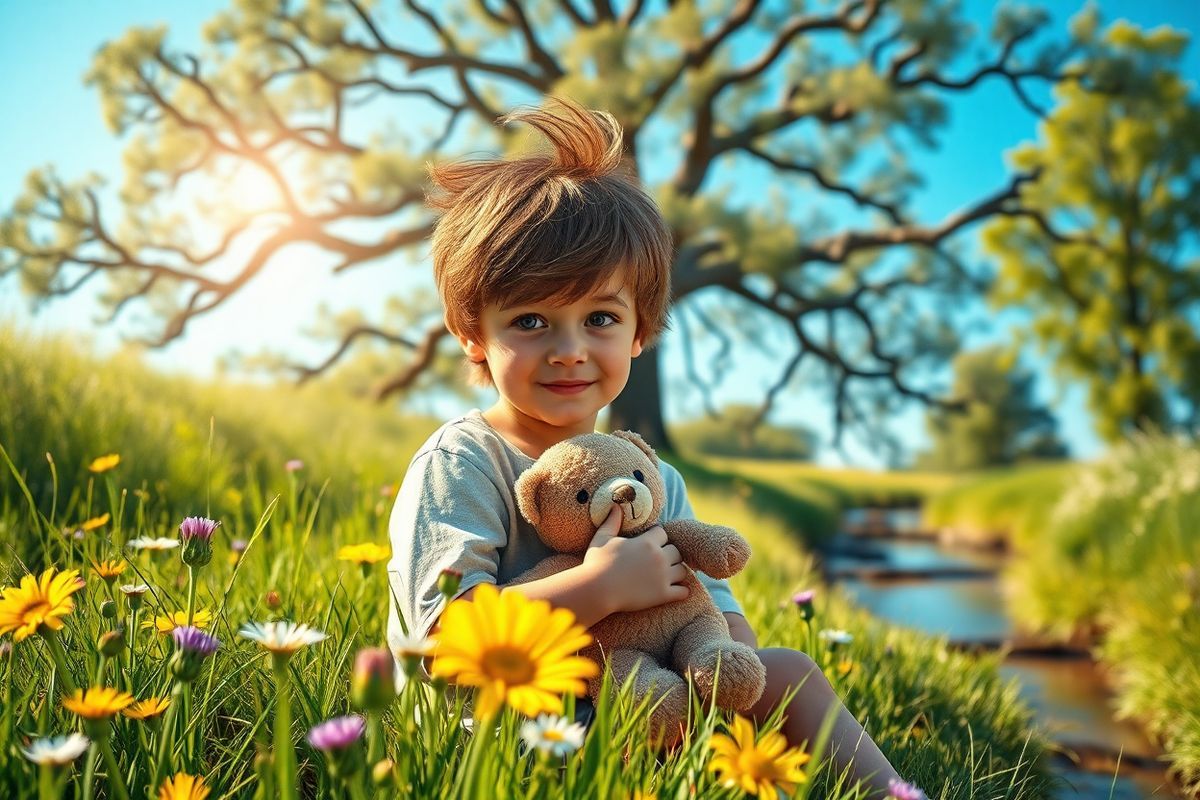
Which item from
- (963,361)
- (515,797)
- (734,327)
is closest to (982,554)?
(734,327)

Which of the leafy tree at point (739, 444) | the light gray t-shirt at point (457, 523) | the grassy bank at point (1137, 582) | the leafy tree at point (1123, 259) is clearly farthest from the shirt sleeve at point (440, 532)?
the leafy tree at point (739, 444)

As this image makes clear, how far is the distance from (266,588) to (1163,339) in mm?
17783

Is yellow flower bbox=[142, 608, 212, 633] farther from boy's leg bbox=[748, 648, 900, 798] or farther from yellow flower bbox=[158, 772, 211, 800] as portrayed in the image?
boy's leg bbox=[748, 648, 900, 798]

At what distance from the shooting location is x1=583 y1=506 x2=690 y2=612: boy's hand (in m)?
1.36

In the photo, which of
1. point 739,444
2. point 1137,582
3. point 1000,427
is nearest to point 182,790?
point 1137,582

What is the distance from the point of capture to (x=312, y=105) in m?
11.7

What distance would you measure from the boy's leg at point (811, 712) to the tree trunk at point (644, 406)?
900cm

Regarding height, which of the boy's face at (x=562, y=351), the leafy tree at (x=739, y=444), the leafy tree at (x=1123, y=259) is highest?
the leafy tree at (x=1123, y=259)

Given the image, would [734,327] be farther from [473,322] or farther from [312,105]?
[473,322]

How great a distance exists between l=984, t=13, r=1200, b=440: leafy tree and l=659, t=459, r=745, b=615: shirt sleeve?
15.9m

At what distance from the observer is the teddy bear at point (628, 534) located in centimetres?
139

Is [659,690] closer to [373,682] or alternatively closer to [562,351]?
[562,351]

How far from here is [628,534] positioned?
1474 mm

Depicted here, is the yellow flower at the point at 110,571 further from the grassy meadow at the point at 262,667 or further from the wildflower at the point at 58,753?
the wildflower at the point at 58,753
